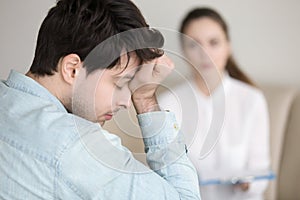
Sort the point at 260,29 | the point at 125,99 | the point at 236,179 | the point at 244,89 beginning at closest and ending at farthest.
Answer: the point at 125,99, the point at 236,179, the point at 244,89, the point at 260,29

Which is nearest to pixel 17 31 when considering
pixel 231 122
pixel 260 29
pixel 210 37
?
pixel 210 37

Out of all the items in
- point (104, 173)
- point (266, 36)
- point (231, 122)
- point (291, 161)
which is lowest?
point (291, 161)

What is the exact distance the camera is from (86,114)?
0.82m

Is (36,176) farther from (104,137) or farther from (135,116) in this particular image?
(135,116)

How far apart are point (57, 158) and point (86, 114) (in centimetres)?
11

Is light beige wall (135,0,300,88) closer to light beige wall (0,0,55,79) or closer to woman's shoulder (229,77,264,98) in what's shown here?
woman's shoulder (229,77,264,98)

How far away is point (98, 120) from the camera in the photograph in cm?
85

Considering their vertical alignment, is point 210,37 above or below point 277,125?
above

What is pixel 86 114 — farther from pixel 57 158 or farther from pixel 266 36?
pixel 266 36

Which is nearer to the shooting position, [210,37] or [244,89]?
[210,37]

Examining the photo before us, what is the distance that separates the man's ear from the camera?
0.78 meters

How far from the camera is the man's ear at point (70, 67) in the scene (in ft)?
2.57

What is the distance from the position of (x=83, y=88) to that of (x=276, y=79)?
6.49 ft

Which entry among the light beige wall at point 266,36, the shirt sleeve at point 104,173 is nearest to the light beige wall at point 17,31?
the light beige wall at point 266,36
